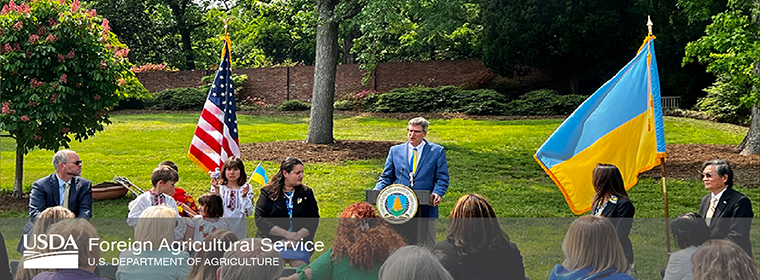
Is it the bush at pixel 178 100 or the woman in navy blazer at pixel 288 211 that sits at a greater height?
the bush at pixel 178 100

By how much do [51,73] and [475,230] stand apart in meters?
9.28

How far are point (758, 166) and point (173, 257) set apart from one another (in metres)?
13.4

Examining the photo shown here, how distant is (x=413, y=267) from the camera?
3453mm

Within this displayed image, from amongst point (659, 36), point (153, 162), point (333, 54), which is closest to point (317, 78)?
point (333, 54)

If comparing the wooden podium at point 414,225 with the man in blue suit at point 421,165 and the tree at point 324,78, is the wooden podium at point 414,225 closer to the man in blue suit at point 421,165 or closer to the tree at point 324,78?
the man in blue suit at point 421,165

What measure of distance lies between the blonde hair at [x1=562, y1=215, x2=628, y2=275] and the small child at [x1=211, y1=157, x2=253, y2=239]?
3.80m

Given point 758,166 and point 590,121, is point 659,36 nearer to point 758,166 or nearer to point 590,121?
point 758,166

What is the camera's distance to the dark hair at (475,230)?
4.71 m

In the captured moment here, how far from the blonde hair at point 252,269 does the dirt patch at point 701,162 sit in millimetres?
11535

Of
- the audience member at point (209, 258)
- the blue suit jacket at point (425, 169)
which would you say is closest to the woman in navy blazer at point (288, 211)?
the blue suit jacket at point (425, 169)

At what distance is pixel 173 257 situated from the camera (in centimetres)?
477

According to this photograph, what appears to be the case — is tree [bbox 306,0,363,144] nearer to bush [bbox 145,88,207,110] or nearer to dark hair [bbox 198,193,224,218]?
dark hair [bbox 198,193,224,218]

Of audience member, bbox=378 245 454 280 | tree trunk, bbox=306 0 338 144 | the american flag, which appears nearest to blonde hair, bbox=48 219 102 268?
audience member, bbox=378 245 454 280

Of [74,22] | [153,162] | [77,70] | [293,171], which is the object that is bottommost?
[153,162]
